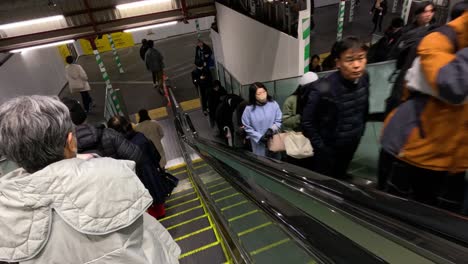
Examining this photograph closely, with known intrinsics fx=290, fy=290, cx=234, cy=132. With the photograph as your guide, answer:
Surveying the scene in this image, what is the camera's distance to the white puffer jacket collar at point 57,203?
0.94 metres

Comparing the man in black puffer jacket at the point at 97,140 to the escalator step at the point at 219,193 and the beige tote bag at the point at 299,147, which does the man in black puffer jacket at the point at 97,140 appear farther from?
the beige tote bag at the point at 299,147

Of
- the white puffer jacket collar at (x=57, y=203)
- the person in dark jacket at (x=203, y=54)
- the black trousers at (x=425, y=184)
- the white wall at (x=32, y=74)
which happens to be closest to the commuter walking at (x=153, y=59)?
the person in dark jacket at (x=203, y=54)

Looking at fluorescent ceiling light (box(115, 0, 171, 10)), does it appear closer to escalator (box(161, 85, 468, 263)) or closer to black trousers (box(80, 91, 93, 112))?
black trousers (box(80, 91, 93, 112))

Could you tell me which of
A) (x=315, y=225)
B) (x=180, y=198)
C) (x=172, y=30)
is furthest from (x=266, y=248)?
(x=172, y=30)

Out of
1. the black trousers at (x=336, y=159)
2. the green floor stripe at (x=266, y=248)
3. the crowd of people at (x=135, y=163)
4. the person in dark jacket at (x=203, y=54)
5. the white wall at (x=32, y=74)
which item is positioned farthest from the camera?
the person in dark jacket at (x=203, y=54)

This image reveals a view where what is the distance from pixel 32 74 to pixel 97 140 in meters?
9.68

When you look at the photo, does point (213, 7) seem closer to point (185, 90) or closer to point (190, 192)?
point (185, 90)

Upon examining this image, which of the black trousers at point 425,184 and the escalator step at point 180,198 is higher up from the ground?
the black trousers at point 425,184

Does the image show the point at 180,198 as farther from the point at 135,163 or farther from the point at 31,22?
the point at 31,22

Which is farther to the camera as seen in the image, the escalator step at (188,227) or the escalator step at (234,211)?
the escalator step at (188,227)

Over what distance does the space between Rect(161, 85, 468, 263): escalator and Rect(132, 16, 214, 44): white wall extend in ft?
50.7

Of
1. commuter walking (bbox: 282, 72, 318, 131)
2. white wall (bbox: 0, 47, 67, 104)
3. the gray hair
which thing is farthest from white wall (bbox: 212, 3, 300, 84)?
white wall (bbox: 0, 47, 67, 104)

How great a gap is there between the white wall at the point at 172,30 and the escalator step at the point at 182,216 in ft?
48.1

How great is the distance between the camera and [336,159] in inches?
102
